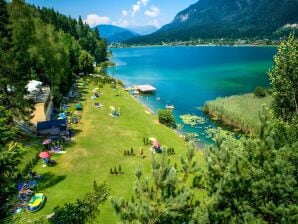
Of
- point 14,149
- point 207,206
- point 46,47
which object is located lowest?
point 207,206

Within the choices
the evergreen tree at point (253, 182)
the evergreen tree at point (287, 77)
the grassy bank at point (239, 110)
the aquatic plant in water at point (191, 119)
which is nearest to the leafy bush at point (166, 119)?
the aquatic plant in water at point (191, 119)

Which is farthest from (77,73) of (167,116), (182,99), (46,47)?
(167,116)

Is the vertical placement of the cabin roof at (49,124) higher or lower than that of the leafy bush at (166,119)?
higher

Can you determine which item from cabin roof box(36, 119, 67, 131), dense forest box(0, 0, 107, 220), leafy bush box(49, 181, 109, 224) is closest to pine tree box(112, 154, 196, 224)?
dense forest box(0, 0, 107, 220)

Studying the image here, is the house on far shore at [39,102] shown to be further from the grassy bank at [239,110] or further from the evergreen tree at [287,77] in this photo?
the grassy bank at [239,110]

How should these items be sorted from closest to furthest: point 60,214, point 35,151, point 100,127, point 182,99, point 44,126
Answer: point 60,214 < point 35,151 < point 44,126 < point 100,127 < point 182,99

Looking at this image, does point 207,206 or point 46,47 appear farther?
point 46,47

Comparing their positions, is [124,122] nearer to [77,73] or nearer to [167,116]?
[167,116]
